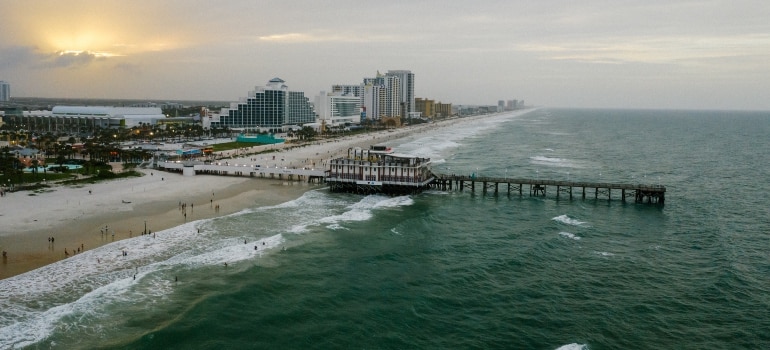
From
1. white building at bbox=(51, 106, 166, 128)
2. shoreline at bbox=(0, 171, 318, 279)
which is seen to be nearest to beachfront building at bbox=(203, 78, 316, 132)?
white building at bbox=(51, 106, 166, 128)

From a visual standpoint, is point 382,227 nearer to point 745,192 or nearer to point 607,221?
point 607,221

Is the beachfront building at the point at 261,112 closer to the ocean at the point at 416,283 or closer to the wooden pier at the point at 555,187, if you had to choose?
the wooden pier at the point at 555,187

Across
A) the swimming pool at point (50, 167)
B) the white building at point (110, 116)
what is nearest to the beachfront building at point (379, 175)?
the swimming pool at point (50, 167)

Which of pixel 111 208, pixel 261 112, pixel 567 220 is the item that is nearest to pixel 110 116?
pixel 261 112

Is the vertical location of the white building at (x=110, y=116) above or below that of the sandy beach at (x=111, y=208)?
above

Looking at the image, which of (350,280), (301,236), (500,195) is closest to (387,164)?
(500,195)

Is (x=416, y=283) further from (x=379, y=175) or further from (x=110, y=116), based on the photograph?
(x=110, y=116)
